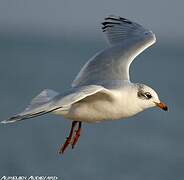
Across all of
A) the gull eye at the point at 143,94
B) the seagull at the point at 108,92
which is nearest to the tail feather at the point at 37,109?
the seagull at the point at 108,92

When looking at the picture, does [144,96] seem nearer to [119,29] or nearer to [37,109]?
[37,109]

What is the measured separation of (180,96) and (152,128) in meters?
9.84

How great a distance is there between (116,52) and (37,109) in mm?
3172

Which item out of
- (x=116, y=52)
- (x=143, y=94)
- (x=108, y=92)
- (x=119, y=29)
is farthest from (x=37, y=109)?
(x=119, y=29)

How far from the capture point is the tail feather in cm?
964

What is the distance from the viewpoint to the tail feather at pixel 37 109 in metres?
9.64

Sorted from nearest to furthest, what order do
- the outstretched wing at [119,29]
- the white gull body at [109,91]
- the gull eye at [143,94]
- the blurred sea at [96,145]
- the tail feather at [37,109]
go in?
the tail feather at [37,109] < the white gull body at [109,91] < the gull eye at [143,94] < the outstretched wing at [119,29] < the blurred sea at [96,145]

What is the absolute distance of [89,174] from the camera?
2220 cm

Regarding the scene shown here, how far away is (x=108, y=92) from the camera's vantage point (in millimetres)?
10656

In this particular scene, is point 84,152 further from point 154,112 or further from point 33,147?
point 154,112

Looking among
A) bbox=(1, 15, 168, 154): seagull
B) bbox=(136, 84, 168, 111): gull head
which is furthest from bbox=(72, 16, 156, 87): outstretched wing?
bbox=(136, 84, 168, 111): gull head

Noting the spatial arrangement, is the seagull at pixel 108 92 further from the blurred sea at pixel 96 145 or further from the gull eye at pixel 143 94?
the blurred sea at pixel 96 145

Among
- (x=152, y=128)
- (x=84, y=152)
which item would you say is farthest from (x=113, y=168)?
(x=152, y=128)

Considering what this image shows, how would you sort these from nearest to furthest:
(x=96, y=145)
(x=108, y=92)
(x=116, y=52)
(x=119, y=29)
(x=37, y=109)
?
(x=37, y=109)
(x=108, y=92)
(x=116, y=52)
(x=119, y=29)
(x=96, y=145)
